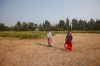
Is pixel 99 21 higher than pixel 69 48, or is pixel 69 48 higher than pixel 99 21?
pixel 99 21

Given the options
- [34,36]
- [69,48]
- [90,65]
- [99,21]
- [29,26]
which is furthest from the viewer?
[29,26]

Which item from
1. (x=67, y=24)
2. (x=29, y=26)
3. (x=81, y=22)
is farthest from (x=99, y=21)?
(x=29, y=26)

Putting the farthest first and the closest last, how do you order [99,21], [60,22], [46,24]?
1. [46,24]
2. [60,22]
3. [99,21]

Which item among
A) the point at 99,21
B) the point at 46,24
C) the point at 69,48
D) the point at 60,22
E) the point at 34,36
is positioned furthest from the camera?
the point at 46,24

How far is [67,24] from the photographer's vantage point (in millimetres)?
110625

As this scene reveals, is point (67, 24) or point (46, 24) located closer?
point (67, 24)

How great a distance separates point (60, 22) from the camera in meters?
112

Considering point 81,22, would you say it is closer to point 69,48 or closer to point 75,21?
point 75,21

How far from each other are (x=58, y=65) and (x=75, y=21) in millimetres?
105420

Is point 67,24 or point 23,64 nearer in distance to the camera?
point 23,64

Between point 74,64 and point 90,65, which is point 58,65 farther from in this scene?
point 90,65

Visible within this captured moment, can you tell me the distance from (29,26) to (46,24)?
19.2 m

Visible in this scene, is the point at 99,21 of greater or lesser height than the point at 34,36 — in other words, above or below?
above

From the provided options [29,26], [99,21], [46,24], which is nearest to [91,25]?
[99,21]
